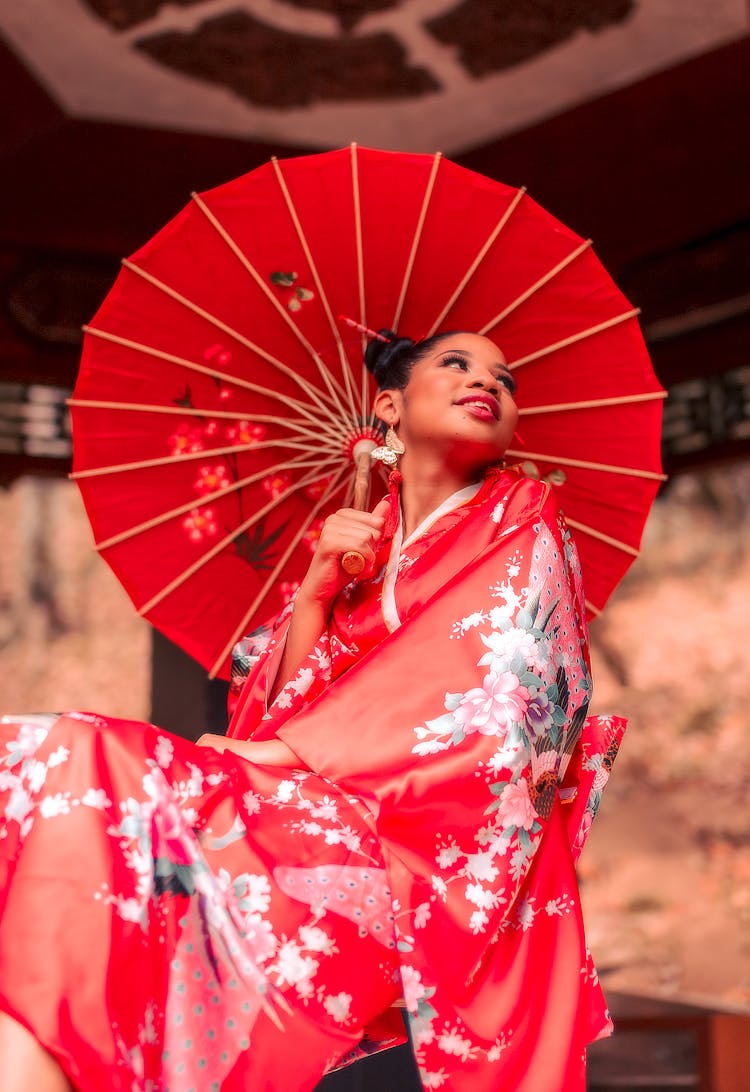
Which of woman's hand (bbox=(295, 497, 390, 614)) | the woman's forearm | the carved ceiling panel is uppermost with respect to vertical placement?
the carved ceiling panel

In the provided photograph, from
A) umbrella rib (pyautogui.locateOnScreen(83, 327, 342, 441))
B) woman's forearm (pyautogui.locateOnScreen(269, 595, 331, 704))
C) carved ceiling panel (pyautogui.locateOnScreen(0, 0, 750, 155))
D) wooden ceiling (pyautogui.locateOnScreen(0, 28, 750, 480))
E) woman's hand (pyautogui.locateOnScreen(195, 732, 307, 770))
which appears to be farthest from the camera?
wooden ceiling (pyautogui.locateOnScreen(0, 28, 750, 480))

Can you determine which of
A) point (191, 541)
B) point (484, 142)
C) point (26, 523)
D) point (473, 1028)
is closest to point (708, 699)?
point (484, 142)

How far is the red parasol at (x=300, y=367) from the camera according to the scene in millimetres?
2355

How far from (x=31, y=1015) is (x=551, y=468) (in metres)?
1.51

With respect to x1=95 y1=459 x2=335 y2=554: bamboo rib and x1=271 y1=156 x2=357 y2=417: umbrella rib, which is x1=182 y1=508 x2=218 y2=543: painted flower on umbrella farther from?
x1=271 y1=156 x2=357 y2=417: umbrella rib

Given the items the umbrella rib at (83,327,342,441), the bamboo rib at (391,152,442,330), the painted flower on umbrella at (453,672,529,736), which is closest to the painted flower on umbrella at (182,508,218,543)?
the umbrella rib at (83,327,342,441)

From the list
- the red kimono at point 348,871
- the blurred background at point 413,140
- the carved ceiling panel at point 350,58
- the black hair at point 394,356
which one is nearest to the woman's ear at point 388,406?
the black hair at point 394,356

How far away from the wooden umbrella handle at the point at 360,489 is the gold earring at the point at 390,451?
0.07 feet

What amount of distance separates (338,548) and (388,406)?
1.39ft

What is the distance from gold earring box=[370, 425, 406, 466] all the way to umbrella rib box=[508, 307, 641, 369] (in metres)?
0.26

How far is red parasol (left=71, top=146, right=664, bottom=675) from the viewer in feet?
7.73

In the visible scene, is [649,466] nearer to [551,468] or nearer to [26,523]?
[551,468]

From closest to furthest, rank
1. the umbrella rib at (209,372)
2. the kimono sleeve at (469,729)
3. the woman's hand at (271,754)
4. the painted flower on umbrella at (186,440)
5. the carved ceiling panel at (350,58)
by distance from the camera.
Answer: the kimono sleeve at (469,729) < the woman's hand at (271,754) < the umbrella rib at (209,372) < the painted flower on umbrella at (186,440) < the carved ceiling panel at (350,58)

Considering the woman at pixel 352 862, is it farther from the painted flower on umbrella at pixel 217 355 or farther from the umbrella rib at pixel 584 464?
the painted flower on umbrella at pixel 217 355
